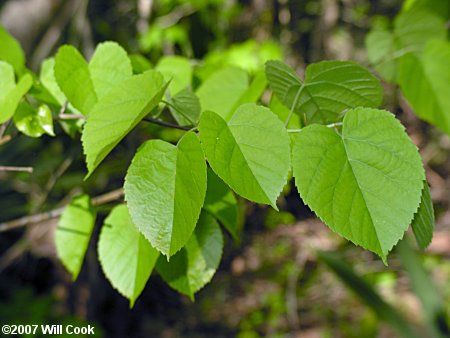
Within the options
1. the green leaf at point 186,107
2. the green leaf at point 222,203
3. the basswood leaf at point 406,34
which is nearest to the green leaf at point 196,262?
the green leaf at point 222,203

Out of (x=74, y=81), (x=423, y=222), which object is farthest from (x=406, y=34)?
(x=74, y=81)

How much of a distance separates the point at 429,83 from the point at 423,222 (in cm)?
36

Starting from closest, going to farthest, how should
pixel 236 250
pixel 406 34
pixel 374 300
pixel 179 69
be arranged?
1. pixel 179 69
2. pixel 406 34
3. pixel 374 300
4. pixel 236 250

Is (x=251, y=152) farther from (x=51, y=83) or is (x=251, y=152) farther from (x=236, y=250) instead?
(x=236, y=250)

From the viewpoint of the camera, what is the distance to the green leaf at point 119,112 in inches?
17.9

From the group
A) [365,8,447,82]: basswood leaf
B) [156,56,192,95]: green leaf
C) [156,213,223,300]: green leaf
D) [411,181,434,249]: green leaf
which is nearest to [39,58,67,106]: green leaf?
[156,56,192,95]: green leaf

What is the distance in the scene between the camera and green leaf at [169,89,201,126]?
1.81ft

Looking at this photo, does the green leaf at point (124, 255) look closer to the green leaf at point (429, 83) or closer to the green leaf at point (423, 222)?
the green leaf at point (423, 222)

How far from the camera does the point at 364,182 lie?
17.6 inches

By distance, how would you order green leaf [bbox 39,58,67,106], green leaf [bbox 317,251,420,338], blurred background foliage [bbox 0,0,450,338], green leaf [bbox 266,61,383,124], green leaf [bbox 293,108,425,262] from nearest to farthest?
1. green leaf [bbox 293,108,425,262]
2. green leaf [bbox 266,61,383,124]
3. green leaf [bbox 39,58,67,106]
4. green leaf [bbox 317,251,420,338]
5. blurred background foliage [bbox 0,0,450,338]

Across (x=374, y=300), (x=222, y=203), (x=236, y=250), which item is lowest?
(x=236, y=250)

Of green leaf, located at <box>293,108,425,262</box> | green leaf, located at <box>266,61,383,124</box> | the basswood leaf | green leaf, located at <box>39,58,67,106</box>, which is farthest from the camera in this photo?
the basswood leaf

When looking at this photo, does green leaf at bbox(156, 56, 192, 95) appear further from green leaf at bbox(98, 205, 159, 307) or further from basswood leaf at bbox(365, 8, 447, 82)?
basswood leaf at bbox(365, 8, 447, 82)

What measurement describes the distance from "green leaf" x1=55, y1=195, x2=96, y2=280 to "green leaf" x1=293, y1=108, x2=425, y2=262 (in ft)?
1.31
